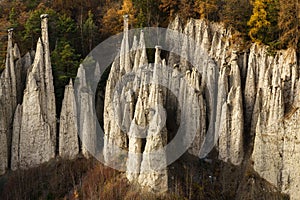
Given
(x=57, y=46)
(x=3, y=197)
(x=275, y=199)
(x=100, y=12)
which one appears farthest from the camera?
(x=100, y=12)

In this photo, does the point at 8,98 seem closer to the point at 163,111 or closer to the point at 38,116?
the point at 38,116

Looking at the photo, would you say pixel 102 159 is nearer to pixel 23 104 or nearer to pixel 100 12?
pixel 23 104

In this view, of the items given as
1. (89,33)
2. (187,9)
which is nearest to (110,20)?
(89,33)

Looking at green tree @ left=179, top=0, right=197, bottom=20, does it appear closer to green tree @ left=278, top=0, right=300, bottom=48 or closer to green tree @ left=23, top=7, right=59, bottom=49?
green tree @ left=278, top=0, right=300, bottom=48

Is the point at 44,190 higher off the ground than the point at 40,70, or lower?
lower

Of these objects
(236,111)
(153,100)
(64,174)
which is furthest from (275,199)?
(64,174)

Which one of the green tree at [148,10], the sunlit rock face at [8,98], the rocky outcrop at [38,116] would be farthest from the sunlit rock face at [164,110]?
the sunlit rock face at [8,98]

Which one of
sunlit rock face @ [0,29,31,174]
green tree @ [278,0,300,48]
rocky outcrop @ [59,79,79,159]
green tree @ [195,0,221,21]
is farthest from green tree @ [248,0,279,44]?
sunlit rock face @ [0,29,31,174]

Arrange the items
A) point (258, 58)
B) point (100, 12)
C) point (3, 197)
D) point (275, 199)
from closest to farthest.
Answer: point (275, 199)
point (3, 197)
point (258, 58)
point (100, 12)

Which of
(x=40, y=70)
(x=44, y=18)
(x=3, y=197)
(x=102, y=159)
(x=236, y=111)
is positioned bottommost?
(x=3, y=197)
